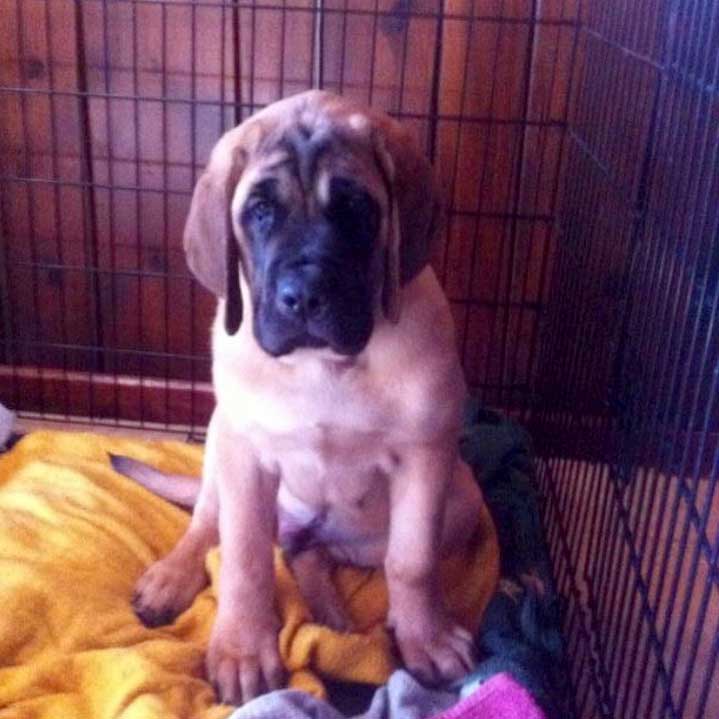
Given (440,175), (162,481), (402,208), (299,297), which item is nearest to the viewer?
(299,297)

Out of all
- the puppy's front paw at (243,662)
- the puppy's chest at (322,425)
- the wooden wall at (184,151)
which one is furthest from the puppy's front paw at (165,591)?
the wooden wall at (184,151)

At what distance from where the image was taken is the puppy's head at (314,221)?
1.41 m

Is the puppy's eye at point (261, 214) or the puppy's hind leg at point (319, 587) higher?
the puppy's eye at point (261, 214)

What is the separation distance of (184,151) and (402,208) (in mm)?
1225

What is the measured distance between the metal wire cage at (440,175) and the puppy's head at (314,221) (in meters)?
0.39

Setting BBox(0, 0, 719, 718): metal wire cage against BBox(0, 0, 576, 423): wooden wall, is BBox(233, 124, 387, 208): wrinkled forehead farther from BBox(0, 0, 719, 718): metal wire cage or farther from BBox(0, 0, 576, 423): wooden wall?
BBox(0, 0, 576, 423): wooden wall

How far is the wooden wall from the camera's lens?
94.4 inches

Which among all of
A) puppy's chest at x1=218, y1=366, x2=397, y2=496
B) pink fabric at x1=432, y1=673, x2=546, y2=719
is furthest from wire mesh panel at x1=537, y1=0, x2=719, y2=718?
puppy's chest at x1=218, y1=366, x2=397, y2=496

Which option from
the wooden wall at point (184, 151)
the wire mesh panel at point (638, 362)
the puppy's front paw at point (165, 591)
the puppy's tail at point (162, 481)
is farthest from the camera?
the wooden wall at point (184, 151)

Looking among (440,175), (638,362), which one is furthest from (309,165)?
(440,175)

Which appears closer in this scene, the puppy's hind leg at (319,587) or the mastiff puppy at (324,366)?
the mastiff puppy at (324,366)

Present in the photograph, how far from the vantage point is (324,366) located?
61.7 inches

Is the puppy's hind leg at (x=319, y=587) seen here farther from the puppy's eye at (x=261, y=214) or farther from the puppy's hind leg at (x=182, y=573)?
the puppy's eye at (x=261, y=214)

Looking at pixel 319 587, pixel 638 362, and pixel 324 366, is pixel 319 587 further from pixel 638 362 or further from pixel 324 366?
pixel 638 362
